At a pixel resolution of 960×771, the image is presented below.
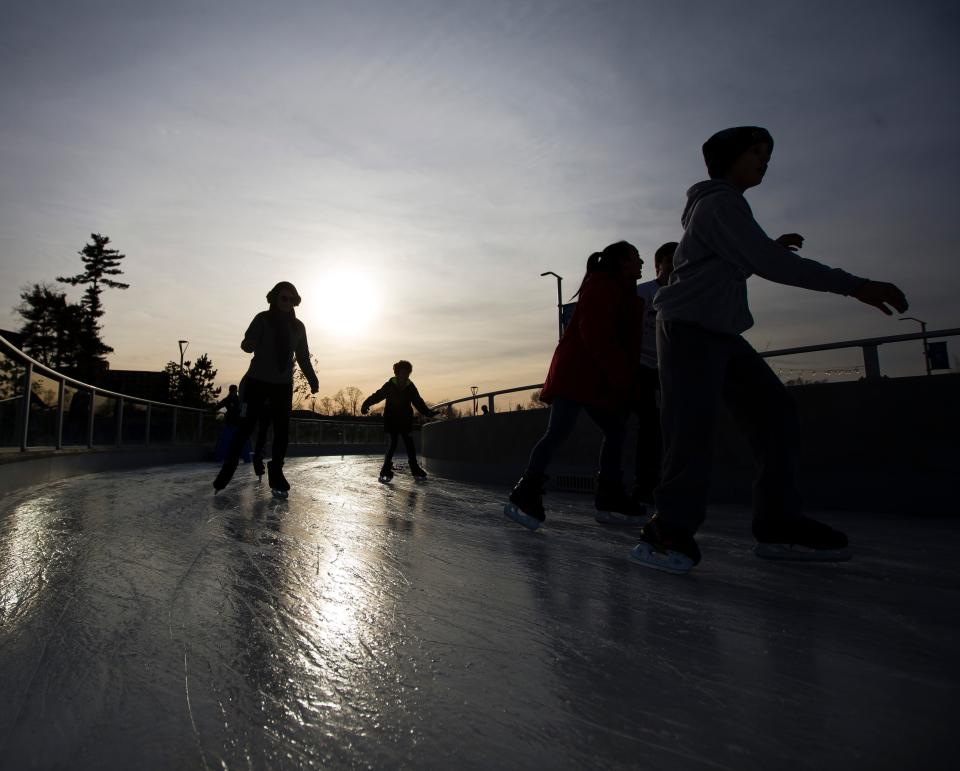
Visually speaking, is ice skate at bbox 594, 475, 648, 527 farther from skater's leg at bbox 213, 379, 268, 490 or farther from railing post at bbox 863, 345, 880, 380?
skater's leg at bbox 213, 379, 268, 490

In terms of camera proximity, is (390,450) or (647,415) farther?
(390,450)

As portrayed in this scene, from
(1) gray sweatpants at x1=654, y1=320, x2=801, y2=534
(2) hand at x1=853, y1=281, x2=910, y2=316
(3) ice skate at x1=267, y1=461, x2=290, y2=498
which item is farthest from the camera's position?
(3) ice skate at x1=267, y1=461, x2=290, y2=498

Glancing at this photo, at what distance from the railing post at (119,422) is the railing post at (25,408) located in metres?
4.70

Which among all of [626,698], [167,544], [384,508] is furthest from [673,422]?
[384,508]

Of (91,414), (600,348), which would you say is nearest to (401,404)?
(91,414)

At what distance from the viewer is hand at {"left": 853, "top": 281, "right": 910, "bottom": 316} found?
225 centimetres

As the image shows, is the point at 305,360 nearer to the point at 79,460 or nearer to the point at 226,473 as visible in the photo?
the point at 226,473

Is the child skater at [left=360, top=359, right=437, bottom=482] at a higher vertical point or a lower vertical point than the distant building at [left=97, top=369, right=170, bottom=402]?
lower

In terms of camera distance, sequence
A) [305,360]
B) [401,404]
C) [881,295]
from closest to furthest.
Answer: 1. [881,295]
2. [305,360]
3. [401,404]

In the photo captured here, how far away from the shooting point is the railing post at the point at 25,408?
22.1 ft

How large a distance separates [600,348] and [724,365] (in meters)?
0.97

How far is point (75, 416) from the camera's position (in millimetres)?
9172

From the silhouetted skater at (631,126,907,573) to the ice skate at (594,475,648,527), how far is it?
123cm

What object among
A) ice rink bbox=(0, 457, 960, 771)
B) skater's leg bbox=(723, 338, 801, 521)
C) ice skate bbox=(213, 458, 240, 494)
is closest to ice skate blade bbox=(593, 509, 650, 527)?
ice rink bbox=(0, 457, 960, 771)
